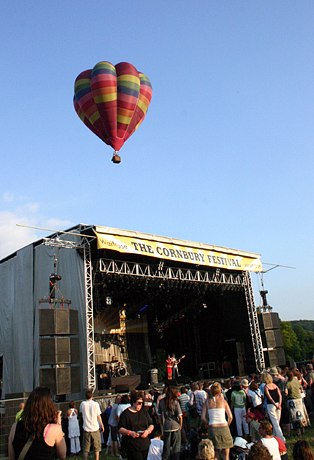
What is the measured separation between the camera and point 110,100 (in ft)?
51.8

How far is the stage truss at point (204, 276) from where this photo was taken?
15844 millimetres

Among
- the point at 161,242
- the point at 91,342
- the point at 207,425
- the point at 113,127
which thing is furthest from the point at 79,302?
the point at 207,425

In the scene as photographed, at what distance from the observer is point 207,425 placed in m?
5.94

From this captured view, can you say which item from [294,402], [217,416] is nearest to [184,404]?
[294,402]

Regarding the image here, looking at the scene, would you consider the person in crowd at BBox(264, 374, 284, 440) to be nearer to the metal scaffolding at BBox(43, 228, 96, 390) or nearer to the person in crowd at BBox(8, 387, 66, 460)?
the person in crowd at BBox(8, 387, 66, 460)

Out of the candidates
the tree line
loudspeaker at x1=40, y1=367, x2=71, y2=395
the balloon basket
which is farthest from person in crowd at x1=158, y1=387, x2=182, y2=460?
the tree line

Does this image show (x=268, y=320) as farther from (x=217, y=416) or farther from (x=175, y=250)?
(x=217, y=416)

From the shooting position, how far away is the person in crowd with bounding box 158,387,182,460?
5773 mm

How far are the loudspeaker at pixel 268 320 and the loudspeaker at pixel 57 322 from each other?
28.1 feet

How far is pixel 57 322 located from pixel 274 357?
9.64 metres

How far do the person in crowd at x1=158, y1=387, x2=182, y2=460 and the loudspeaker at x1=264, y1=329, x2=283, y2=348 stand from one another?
42.9 feet

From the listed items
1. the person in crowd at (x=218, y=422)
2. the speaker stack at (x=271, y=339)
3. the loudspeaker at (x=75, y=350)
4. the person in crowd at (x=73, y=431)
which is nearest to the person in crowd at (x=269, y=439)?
the person in crowd at (x=218, y=422)

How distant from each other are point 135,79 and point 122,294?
30.3ft

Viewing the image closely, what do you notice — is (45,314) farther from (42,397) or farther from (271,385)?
(42,397)
